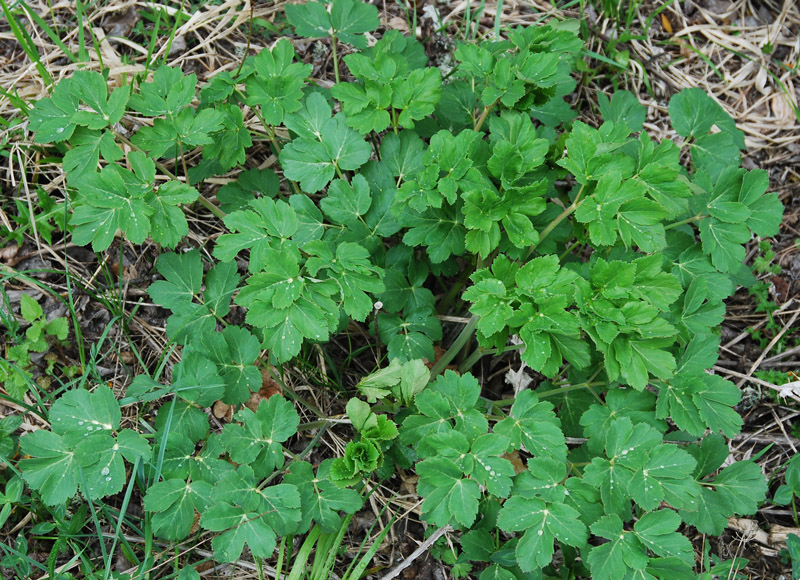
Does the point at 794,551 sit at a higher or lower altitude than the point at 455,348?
lower

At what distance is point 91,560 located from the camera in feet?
8.77

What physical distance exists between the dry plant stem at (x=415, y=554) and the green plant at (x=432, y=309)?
0.15 m

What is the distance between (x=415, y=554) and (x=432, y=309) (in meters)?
1.01

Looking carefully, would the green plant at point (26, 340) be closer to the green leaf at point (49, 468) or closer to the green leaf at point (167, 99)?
the green leaf at point (49, 468)

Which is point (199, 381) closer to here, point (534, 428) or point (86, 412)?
point (86, 412)

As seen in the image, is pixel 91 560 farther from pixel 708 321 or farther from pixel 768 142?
pixel 768 142

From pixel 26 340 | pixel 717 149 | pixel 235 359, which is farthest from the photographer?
pixel 717 149

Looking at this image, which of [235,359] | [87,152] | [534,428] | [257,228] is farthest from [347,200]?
[534,428]

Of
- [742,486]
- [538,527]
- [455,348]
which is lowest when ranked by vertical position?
[742,486]

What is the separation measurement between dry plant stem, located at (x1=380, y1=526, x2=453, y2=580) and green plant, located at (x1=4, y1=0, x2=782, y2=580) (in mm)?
151

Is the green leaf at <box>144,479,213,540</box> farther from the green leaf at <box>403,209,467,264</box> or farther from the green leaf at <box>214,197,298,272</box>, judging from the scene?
the green leaf at <box>403,209,467,264</box>

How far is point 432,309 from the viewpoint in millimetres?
2818

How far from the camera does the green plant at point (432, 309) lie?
7.55ft

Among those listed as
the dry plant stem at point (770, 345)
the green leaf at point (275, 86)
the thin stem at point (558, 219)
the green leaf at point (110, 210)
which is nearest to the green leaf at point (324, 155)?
the green leaf at point (275, 86)
